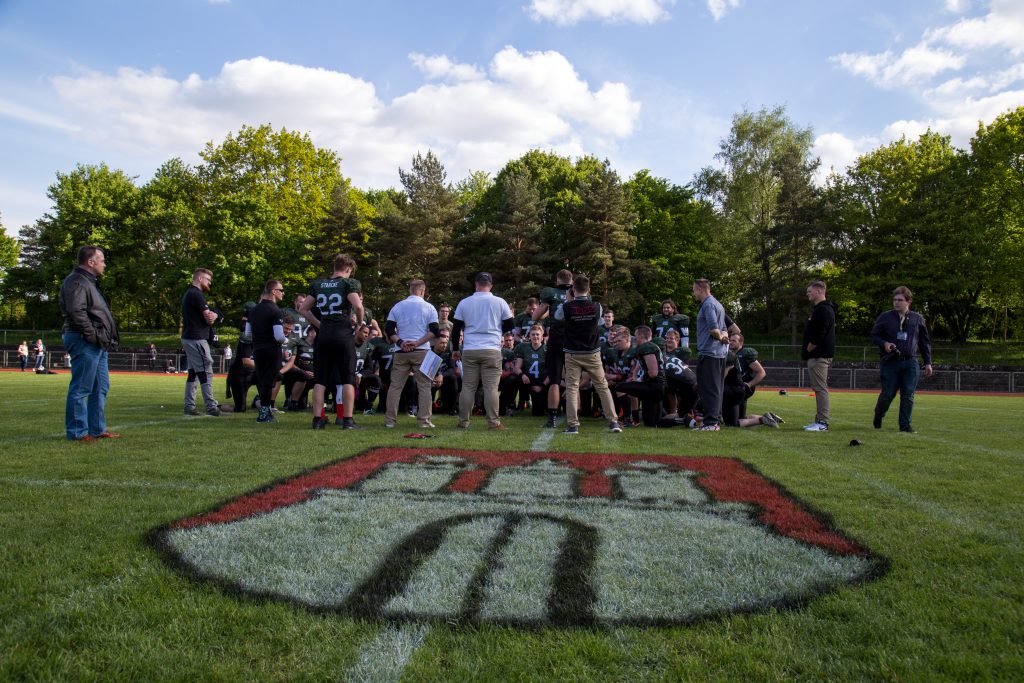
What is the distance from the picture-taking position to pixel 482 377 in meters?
8.80

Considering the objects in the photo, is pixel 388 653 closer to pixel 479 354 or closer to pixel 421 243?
pixel 479 354

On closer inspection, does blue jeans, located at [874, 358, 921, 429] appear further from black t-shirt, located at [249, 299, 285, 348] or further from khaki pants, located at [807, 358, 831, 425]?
black t-shirt, located at [249, 299, 285, 348]

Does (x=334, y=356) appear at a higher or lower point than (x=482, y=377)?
higher

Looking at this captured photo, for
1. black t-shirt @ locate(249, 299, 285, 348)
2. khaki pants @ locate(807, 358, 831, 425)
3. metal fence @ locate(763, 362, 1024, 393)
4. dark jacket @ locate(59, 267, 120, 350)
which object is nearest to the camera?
dark jacket @ locate(59, 267, 120, 350)

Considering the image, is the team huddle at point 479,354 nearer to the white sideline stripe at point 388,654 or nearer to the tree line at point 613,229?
the white sideline stripe at point 388,654

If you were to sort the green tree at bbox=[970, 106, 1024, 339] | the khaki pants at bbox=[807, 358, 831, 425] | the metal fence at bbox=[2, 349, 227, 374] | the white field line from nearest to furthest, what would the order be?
the white field line
the khaki pants at bbox=[807, 358, 831, 425]
the metal fence at bbox=[2, 349, 227, 374]
the green tree at bbox=[970, 106, 1024, 339]

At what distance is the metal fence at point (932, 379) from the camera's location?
2778 centimetres

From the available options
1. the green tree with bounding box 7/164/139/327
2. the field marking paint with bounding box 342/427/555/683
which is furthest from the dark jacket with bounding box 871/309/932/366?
the green tree with bounding box 7/164/139/327

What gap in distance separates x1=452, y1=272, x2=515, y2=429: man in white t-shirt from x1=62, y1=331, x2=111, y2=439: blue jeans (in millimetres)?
4143

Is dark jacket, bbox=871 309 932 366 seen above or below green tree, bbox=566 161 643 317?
below

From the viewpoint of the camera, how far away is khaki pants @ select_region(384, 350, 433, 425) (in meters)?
8.63

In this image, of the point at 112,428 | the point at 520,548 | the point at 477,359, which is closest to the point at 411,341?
the point at 477,359

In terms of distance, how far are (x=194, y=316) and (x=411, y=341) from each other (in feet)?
11.6

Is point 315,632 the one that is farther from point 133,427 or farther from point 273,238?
point 273,238
